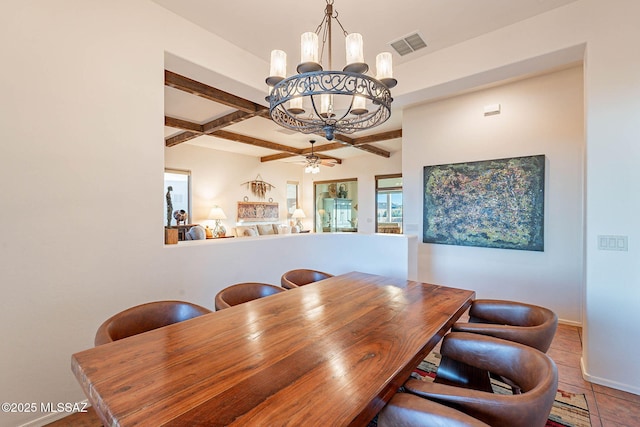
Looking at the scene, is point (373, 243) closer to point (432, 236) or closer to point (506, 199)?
point (432, 236)

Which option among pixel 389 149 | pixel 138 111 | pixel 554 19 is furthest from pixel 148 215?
pixel 389 149

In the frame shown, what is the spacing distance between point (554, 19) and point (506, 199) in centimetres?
185

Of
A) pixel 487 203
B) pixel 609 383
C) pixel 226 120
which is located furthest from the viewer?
pixel 226 120

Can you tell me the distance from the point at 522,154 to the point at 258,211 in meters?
6.15

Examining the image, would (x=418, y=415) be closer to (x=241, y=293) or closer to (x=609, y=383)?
(x=241, y=293)

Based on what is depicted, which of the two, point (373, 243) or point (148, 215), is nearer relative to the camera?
point (148, 215)

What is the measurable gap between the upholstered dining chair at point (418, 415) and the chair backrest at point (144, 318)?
3.91 ft

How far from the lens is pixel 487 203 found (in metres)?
3.60

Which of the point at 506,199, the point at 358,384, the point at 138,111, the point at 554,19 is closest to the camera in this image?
the point at 358,384

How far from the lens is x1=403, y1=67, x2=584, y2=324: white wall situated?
10.4 feet

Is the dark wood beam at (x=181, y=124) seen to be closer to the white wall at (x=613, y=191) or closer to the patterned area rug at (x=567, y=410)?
the patterned area rug at (x=567, y=410)

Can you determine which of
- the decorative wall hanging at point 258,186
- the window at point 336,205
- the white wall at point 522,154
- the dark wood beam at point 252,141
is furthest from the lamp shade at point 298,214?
the white wall at point 522,154

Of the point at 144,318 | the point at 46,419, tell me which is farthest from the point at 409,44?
the point at 46,419

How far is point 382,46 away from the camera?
9.27 ft
